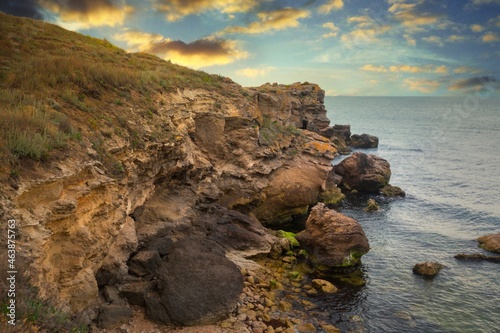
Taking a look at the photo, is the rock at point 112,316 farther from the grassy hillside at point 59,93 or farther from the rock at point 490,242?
the rock at point 490,242

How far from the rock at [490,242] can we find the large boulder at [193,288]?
20.0 metres

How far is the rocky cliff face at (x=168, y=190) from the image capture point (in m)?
11.0

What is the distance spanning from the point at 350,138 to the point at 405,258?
187ft

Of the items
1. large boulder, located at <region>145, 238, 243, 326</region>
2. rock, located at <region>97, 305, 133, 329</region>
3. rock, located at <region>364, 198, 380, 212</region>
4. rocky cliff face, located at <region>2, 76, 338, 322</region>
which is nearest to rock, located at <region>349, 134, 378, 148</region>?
rocky cliff face, located at <region>2, 76, 338, 322</region>

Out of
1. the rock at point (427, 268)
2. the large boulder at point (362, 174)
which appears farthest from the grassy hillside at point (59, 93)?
the large boulder at point (362, 174)

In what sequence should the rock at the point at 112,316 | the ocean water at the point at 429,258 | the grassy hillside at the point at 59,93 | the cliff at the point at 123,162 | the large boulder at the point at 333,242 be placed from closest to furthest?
the cliff at the point at 123,162 < the grassy hillside at the point at 59,93 < the rock at the point at 112,316 < the ocean water at the point at 429,258 < the large boulder at the point at 333,242

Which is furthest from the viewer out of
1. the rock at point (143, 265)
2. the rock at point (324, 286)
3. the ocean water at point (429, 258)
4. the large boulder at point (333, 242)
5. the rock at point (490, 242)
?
the rock at point (490, 242)

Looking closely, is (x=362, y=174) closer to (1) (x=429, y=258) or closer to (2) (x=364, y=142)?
(1) (x=429, y=258)

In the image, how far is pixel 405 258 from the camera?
23.3 m

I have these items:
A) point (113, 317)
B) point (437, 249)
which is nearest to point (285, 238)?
point (437, 249)

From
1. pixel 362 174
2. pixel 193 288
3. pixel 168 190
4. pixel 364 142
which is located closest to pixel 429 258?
pixel 193 288

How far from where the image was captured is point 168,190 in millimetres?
20922

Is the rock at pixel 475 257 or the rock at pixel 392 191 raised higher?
the rock at pixel 392 191

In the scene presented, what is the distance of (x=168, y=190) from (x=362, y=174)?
28.0 metres
